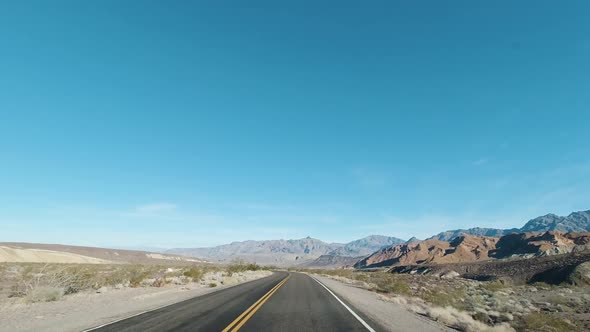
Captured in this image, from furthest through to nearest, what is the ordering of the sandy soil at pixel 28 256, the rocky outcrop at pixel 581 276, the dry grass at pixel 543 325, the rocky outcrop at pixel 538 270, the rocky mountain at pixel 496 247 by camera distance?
the rocky mountain at pixel 496 247 < the sandy soil at pixel 28 256 < the rocky outcrop at pixel 538 270 < the rocky outcrop at pixel 581 276 < the dry grass at pixel 543 325

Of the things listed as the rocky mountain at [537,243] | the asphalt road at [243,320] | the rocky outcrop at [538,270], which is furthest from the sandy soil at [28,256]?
the rocky mountain at [537,243]

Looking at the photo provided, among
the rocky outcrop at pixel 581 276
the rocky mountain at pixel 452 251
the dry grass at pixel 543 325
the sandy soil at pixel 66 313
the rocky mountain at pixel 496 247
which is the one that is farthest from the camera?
the rocky mountain at pixel 452 251

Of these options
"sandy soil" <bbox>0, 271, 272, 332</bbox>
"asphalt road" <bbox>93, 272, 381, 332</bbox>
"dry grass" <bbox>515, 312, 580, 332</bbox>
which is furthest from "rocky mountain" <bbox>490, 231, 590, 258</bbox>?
"sandy soil" <bbox>0, 271, 272, 332</bbox>

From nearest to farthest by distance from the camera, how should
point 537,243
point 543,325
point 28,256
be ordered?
point 543,325, point 28,256, point 537,243

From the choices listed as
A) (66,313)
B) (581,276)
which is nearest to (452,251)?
(581,276)

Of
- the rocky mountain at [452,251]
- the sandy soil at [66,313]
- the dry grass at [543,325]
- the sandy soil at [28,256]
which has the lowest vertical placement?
the sandy soil at [66,313]

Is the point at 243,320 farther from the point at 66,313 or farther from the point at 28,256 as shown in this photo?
the point at 28,256

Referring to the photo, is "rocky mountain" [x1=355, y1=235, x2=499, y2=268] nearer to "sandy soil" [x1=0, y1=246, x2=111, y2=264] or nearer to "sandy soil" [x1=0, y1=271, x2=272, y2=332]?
"sandy soil" [x1=0, y1=246, x2=111, y2=264]

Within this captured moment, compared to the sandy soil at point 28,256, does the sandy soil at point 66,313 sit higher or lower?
lower

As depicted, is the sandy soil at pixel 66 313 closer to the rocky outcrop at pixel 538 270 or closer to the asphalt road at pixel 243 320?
the asphalt road at pixel 243 320

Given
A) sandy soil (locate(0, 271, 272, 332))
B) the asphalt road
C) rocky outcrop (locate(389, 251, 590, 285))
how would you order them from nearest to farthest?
the asphalt road → sandy soil (locate(0, 271, 272, 332)) → rocky outcrop (locate(389, 251, 590, 285))

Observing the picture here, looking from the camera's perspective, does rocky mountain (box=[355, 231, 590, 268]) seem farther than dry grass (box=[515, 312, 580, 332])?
Yes

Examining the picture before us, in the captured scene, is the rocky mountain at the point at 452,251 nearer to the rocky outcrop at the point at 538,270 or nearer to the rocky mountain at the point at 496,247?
the rocky mountain at the point at 496,247

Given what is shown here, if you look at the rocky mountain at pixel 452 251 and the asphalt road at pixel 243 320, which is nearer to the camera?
the asphalt road at pixel 243 320
